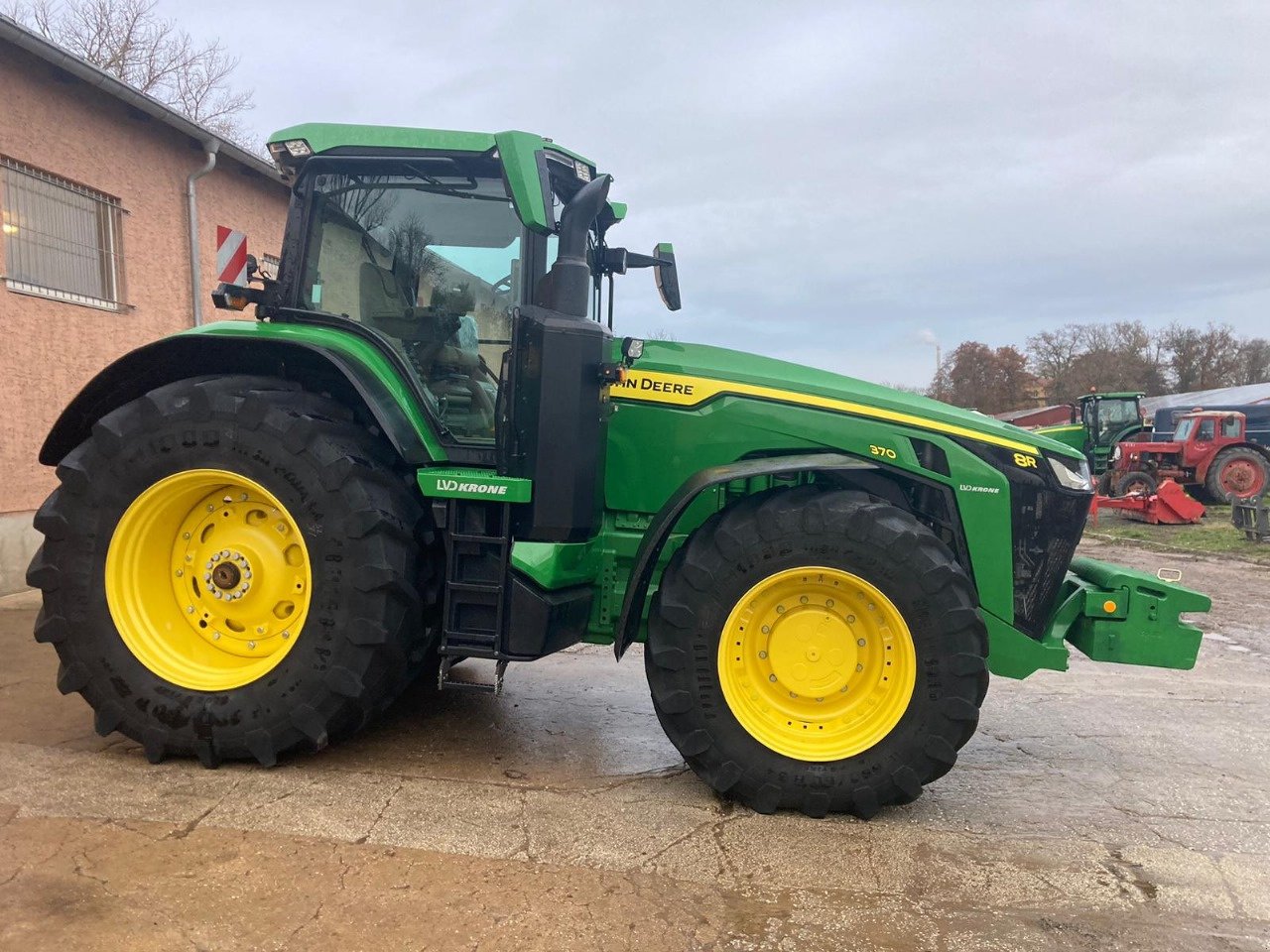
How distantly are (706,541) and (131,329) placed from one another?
6601mm

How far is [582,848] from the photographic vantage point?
2.89 metres

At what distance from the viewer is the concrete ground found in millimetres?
2438

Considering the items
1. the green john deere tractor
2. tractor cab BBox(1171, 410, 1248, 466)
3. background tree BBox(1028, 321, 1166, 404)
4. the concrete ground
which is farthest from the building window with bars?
background tree BBox(1028, 321, 1166, 404)

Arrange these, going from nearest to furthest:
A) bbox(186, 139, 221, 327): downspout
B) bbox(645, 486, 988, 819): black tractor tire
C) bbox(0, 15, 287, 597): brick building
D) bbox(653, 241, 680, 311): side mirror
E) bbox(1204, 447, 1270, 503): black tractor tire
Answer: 1. bbox(645, 486, 988, 819): black tractor tire
2. bbox(653, 241, 680, 311): side mirror
3. bbox(0, 15, 287, 597): brick building
4. bbox(186, 139, 221, 327): downspout
5. bbox(1204, 447, 1270, 503): black tractor tire

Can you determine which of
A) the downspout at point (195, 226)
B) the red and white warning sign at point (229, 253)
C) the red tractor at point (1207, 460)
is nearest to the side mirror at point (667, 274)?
the red and white warning sign at point (229, 253)

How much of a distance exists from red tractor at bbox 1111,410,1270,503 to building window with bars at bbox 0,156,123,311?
17.0 metres

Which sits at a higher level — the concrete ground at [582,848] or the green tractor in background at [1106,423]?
the green tractor in background at [1106,423]

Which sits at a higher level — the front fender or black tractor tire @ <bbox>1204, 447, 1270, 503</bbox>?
the front fender

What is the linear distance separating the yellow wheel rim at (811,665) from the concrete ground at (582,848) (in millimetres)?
314

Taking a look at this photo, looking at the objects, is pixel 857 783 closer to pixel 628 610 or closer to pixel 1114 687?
pixel 628 610

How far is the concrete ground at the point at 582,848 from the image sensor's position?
2.44 meters

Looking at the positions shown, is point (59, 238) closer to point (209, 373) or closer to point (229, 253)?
point (229, 253)

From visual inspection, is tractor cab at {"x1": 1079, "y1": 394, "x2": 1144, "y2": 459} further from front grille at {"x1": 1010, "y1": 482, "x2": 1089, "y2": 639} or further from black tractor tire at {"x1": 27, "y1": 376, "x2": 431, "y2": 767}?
Answer: black tractor tire at {"x1": 27, "y1": 376, "x2": 431, "y2": 767}

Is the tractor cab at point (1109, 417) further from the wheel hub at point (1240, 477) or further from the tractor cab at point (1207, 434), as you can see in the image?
the wheel hub at point (1240, 477)
